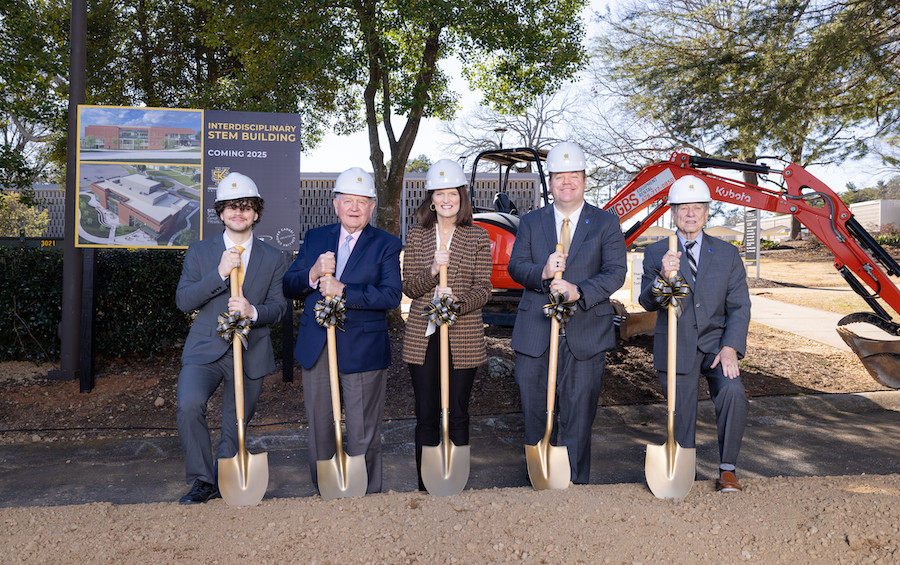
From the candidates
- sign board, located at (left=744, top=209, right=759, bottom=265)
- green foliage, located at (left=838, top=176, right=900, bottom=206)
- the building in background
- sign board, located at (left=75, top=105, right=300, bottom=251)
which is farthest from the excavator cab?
green foliage, located at (left=838, top=176, right=900, bottom=206)

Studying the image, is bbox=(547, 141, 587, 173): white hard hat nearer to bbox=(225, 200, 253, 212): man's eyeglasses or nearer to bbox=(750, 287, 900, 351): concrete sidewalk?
bbox=(225, 200, 253, 212): man's eyeglasses

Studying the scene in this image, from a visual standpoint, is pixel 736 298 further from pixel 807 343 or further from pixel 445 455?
pixel 807 343

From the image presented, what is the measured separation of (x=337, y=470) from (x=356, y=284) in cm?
100

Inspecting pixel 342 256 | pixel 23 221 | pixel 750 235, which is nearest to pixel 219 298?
pixel 342 256

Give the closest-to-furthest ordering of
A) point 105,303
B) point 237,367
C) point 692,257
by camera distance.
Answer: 1. point 237,367
2. point 692,257
3. point 105,303

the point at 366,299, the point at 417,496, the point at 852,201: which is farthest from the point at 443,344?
the point at 852,201

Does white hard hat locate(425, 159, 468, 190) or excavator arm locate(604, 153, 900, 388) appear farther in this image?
excavator arm locate(604, 153, 900, 388)

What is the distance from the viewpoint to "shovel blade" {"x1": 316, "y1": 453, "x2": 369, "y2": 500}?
363cm

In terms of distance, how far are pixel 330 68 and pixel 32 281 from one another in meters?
4.10

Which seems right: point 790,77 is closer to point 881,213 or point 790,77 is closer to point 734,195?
point 734,195

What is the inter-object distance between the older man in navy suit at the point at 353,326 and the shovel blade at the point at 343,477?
0.37ft

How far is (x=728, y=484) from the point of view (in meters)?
3.58

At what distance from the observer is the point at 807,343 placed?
961 centimetres

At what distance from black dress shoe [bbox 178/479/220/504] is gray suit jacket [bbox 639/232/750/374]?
2.58m
